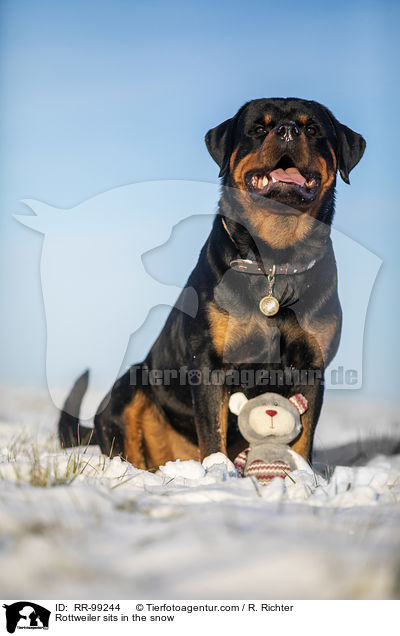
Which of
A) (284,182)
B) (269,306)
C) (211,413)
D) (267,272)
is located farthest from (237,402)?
(284,182)

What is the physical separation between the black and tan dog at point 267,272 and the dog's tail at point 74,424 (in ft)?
2.04

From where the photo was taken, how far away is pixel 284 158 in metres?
2.92

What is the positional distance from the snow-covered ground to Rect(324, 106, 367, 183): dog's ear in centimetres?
175

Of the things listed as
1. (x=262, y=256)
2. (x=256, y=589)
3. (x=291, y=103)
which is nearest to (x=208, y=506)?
(x=256, y=589)

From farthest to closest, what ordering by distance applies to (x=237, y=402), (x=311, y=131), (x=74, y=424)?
(x=74, y=424) < (x=311, y=131) < (x=237, y=402)

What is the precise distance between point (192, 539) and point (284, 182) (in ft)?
6.27

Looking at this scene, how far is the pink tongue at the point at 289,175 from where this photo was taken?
2918 millimetres

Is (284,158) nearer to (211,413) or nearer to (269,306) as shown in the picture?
(269,306)

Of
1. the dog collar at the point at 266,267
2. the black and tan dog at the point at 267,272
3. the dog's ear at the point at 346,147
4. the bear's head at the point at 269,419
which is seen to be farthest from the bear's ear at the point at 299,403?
the dog's ear at the point at 346,147

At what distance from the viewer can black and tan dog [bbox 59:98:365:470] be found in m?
2.84

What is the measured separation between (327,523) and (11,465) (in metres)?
1.09

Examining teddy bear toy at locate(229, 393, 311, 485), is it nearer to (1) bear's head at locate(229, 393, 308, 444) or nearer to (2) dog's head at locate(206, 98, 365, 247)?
(1) bear's head at locate(229, 393, 308, 444)

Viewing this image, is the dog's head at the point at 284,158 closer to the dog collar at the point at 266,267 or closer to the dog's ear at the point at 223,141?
the dog's ear at the point at 223,141

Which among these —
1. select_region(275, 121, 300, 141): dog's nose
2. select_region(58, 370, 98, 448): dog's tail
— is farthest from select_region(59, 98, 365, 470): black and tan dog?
select_region(58, 370, 98, 448): dog's tail
